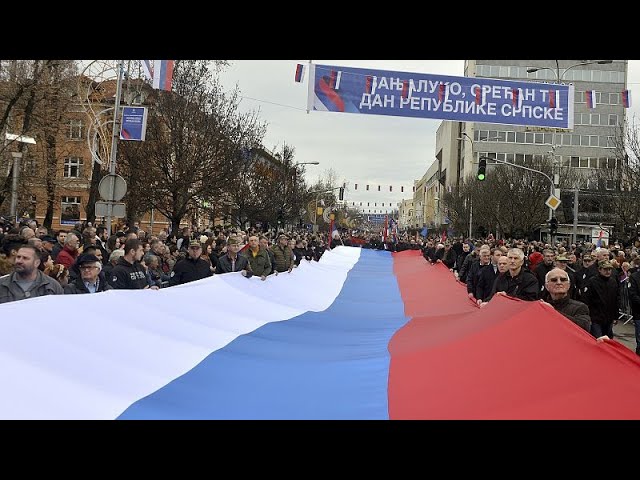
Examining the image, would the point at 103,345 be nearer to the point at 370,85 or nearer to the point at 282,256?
the point at 370,85

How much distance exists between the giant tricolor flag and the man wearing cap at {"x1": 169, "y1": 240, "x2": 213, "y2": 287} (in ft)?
6.73

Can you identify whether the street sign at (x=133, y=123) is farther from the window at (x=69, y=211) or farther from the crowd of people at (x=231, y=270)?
the window at (x=69, y=211)

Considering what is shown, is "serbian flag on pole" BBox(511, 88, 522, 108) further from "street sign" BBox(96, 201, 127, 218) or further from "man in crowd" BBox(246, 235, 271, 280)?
"street sign" BBox(96, 201, 127, 218)

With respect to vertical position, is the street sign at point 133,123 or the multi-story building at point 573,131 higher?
the multi-story building at point 573,131

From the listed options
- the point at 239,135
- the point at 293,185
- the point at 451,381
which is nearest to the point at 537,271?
the point at 451,381

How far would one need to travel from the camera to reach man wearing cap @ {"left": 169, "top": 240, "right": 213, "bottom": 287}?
1147 centimetres

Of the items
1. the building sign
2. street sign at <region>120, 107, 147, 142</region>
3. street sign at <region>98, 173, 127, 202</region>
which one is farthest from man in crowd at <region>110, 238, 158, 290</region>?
street sign at <region>120, 107, 147, 142</region>

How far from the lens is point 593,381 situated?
4941 millimetres

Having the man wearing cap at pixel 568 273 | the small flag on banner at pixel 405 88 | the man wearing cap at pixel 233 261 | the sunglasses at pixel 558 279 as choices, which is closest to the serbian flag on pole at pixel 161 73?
the man wearing cap at pixel 233 261

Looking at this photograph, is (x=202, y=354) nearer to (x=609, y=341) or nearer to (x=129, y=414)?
(x=129, y=414)

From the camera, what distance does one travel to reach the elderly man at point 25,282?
22.5ft

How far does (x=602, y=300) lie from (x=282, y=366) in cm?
673

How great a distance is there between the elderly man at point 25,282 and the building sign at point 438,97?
332 inches

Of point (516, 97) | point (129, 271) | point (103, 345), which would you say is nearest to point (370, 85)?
point (516, 97)
